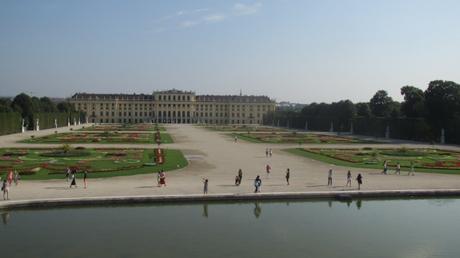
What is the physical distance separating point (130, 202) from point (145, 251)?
Answer: 5.86 metres

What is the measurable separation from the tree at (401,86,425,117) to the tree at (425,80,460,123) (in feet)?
6.89

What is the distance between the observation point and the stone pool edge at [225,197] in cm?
1797

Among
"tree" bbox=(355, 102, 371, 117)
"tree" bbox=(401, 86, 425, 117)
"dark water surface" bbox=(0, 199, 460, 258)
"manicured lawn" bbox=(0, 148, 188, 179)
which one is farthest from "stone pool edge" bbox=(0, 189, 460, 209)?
"tree" bbox=(355, 102, 371, 117)

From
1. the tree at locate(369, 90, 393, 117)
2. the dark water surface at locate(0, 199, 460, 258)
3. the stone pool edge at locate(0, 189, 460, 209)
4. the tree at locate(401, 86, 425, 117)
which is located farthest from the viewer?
the tree at locate(369, 90, 393, 117)

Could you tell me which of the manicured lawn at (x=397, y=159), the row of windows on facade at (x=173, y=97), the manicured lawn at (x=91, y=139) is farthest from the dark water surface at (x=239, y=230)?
the row of windows on facade at (x=173, y=97)

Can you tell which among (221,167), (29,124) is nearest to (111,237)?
(221,167)

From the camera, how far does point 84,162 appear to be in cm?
3042

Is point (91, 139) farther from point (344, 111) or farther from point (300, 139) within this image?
point (344, 111)

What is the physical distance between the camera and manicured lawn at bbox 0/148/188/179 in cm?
2578

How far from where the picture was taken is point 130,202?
18672 millimetres

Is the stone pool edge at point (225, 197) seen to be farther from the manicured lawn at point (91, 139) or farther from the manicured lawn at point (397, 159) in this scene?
the manicured lawn at point (91, 139)

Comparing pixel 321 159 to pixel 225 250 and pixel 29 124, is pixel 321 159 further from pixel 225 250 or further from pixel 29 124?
pixel 29 124

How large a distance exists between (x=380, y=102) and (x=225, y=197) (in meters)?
73.9

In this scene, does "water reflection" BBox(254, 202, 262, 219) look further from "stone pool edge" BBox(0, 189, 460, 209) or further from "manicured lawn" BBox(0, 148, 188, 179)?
"manicured lawn" BBox(0, 148, 188, 179)
